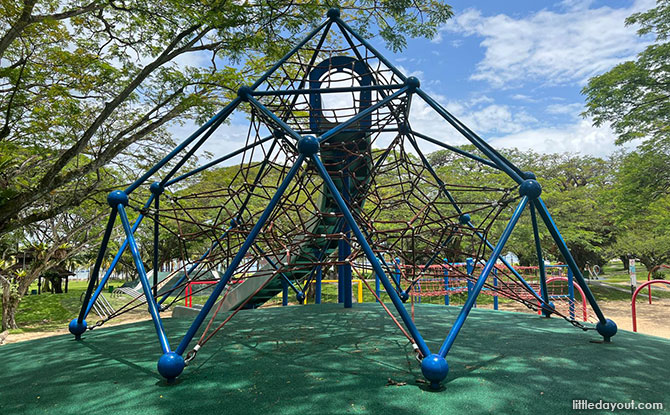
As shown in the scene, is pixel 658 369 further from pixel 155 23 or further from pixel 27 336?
pixel 27 336

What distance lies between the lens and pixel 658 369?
3400 mm

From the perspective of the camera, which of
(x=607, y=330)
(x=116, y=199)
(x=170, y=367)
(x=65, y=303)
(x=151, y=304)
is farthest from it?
(x=65, y=303)

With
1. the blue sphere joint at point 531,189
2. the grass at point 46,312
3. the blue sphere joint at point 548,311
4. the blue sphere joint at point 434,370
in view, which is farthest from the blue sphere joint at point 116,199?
the grass at point 46,312

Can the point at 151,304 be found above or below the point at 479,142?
below

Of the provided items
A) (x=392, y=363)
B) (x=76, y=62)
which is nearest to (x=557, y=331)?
(x=392, y=363)

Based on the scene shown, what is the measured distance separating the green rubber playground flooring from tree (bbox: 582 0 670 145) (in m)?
11.0

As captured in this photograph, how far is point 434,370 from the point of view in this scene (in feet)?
9.05

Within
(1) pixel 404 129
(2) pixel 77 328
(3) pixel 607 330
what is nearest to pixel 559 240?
(3) pixel 607 330

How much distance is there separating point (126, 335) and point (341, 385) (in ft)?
13.2

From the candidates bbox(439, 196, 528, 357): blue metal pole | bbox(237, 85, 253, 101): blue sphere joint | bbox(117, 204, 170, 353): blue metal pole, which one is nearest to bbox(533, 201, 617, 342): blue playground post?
bbox(439, 196, 528, 357): blue metal pole

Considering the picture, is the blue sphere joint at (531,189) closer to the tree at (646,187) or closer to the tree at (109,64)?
the tree at (109,64)

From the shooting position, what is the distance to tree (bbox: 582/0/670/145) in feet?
39.6

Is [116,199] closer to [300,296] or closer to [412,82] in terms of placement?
[412,82]

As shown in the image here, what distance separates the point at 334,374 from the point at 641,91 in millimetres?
15083
